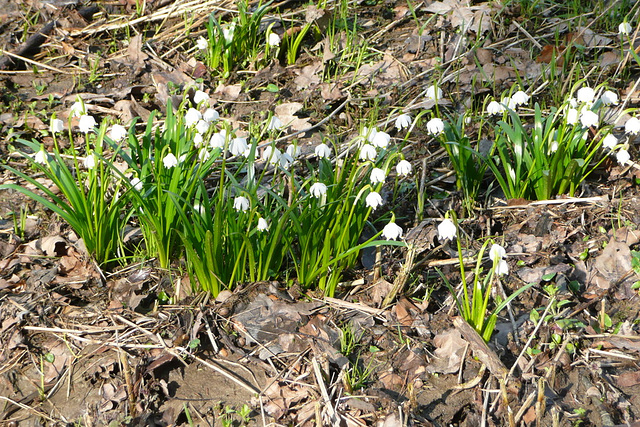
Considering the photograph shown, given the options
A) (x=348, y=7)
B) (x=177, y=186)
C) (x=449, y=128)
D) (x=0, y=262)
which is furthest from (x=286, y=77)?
(x=0, y=262)

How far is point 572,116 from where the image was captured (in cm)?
287

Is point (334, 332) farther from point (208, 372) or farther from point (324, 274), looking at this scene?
point (208, 372)

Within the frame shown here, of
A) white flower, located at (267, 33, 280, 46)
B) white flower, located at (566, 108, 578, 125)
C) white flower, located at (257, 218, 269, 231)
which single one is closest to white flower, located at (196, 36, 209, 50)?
white flower, located at (267, 33, 280, 46)

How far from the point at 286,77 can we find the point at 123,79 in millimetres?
1133

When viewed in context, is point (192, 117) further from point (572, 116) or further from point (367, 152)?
point (572, 116)

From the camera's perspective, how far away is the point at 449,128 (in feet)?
10.2

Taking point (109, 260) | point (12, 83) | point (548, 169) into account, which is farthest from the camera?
point (12, 83)

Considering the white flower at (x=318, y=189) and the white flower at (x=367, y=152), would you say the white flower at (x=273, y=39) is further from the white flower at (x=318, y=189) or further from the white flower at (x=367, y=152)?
the white flower at (x=318, y=189)

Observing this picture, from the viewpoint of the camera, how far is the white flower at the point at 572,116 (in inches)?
112

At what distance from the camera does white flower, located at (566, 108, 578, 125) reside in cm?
285

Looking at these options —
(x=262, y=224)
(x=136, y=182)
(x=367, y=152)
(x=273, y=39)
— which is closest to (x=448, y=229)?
(x=367, y=152)

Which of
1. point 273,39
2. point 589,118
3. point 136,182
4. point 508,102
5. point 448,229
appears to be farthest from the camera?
point 273,39

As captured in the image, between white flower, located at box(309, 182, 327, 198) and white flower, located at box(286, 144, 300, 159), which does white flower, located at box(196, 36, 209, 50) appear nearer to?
white flower, located at box(286, 144, 300, 159)

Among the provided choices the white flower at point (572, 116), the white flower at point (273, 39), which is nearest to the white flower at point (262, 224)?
the white flower at point (572, 116)
